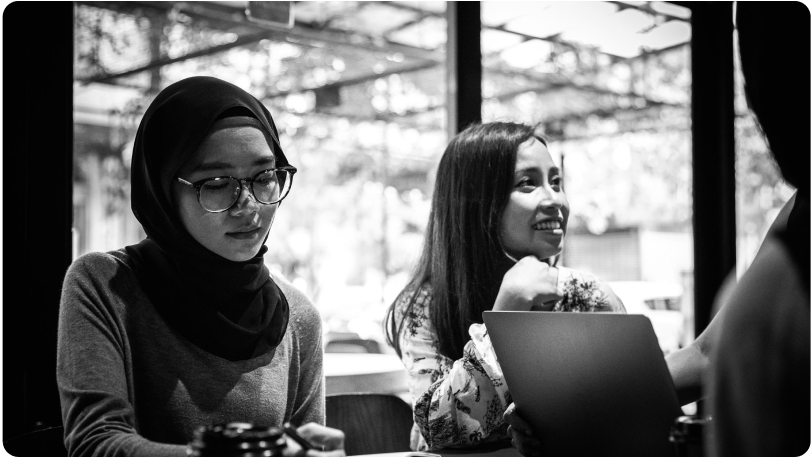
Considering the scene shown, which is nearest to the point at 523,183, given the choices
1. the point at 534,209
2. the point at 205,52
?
the point at 534,209

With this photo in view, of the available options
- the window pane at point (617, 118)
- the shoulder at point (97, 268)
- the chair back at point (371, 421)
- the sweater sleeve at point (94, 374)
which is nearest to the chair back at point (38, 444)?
the sweater sleeve at point (94, 374)

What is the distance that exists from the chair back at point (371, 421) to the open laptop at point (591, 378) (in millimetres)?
654

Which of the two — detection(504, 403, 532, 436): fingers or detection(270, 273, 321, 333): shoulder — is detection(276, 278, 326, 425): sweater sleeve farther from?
detection(504, 403, 532, 436): fingers

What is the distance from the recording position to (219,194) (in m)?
1.34

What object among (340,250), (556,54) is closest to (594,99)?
(556,54)

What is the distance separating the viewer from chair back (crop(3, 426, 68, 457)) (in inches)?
49.4

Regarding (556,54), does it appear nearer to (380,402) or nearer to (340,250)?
(340,250)

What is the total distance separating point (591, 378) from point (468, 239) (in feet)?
2.59

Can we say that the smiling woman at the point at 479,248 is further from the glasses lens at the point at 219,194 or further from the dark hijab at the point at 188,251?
the glasses lens at the point at 219,194

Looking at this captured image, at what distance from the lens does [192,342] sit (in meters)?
→ 1.37

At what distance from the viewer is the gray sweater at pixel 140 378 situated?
45.5 inches

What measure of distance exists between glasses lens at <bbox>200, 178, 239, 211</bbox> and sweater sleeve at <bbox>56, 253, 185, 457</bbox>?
9.1 inches

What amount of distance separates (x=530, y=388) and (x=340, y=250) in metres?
2.21

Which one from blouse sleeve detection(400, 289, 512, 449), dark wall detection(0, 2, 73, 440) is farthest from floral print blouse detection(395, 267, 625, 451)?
dark wall detection(0, 2, 73, 440)
